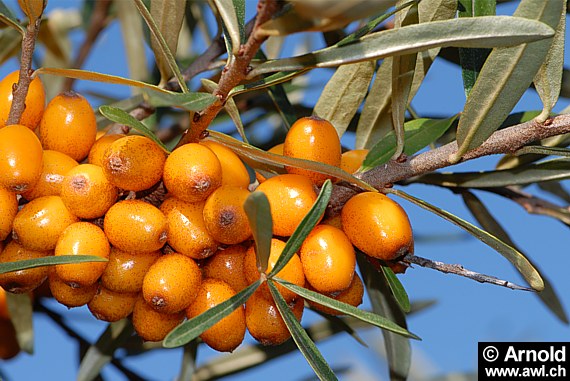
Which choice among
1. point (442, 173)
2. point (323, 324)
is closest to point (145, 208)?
point (442, 173)

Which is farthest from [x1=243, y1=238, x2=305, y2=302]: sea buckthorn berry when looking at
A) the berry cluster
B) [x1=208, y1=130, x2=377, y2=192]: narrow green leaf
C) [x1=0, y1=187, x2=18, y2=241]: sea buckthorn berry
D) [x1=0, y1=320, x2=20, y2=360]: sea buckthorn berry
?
[x1=0, y1=320, x2=20, y2=360]: sea buckthorn berry

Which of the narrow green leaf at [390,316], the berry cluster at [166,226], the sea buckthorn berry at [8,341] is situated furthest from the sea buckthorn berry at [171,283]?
the sea buckthorn berry at [8,341]

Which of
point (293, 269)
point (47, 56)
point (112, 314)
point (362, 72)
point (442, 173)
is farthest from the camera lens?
point (47, 56)

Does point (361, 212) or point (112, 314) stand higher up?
point (361, 212)

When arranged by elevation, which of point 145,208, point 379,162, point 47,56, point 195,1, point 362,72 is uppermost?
point 195,1

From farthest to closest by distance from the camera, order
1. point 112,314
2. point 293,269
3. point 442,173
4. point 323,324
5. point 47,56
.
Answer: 1. point 47,56
2. point 323,324
3. point 442,173
4. point 112,314
5. point 293,269

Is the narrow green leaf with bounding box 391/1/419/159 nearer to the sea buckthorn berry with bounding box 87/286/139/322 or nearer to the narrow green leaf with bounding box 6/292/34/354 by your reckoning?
the sea buckthorn berry with bounding box 87/286/139/322

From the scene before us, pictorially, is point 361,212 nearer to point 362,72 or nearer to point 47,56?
point 362,72

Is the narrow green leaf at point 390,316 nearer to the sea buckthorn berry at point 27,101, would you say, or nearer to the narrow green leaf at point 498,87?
the narrow green leaf at point 498,87
